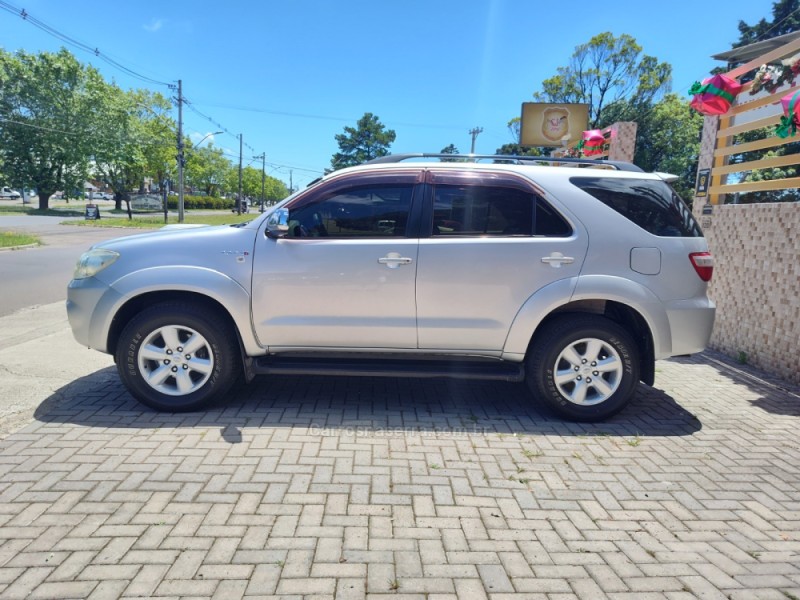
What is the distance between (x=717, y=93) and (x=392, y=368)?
5616 millimetres

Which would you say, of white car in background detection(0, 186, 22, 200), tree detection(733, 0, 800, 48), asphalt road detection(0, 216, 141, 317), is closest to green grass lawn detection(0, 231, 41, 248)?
asphalt road detection(0, 216, 141, 317)

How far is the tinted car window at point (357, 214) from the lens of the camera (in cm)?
405

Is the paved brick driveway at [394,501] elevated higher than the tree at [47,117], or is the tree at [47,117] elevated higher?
the tree at [47,117]

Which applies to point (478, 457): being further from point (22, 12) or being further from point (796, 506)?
point (22, 12)

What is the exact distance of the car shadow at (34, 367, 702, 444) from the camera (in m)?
3.92

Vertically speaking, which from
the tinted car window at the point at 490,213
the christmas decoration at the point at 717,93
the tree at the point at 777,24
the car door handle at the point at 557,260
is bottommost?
the car door handle at the point at 557,260

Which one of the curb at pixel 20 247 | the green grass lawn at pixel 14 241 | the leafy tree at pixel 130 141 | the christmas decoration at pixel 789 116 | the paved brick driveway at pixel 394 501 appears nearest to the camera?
the paved brick driveway at pixel 394 501

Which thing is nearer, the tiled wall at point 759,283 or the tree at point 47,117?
the tiled wall at point 759,283

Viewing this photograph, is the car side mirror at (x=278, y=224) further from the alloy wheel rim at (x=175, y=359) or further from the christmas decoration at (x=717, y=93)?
the christmas decoration at (x=717, y=93)

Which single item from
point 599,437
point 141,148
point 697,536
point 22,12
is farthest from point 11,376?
point 141,148

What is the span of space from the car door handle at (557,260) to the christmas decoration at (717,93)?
4.25 m

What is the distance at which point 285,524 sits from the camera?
2.68 meters

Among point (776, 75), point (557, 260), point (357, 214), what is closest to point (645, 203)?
point (557, 260)

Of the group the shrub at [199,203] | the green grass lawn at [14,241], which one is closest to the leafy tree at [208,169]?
the shrub at [199,203]
